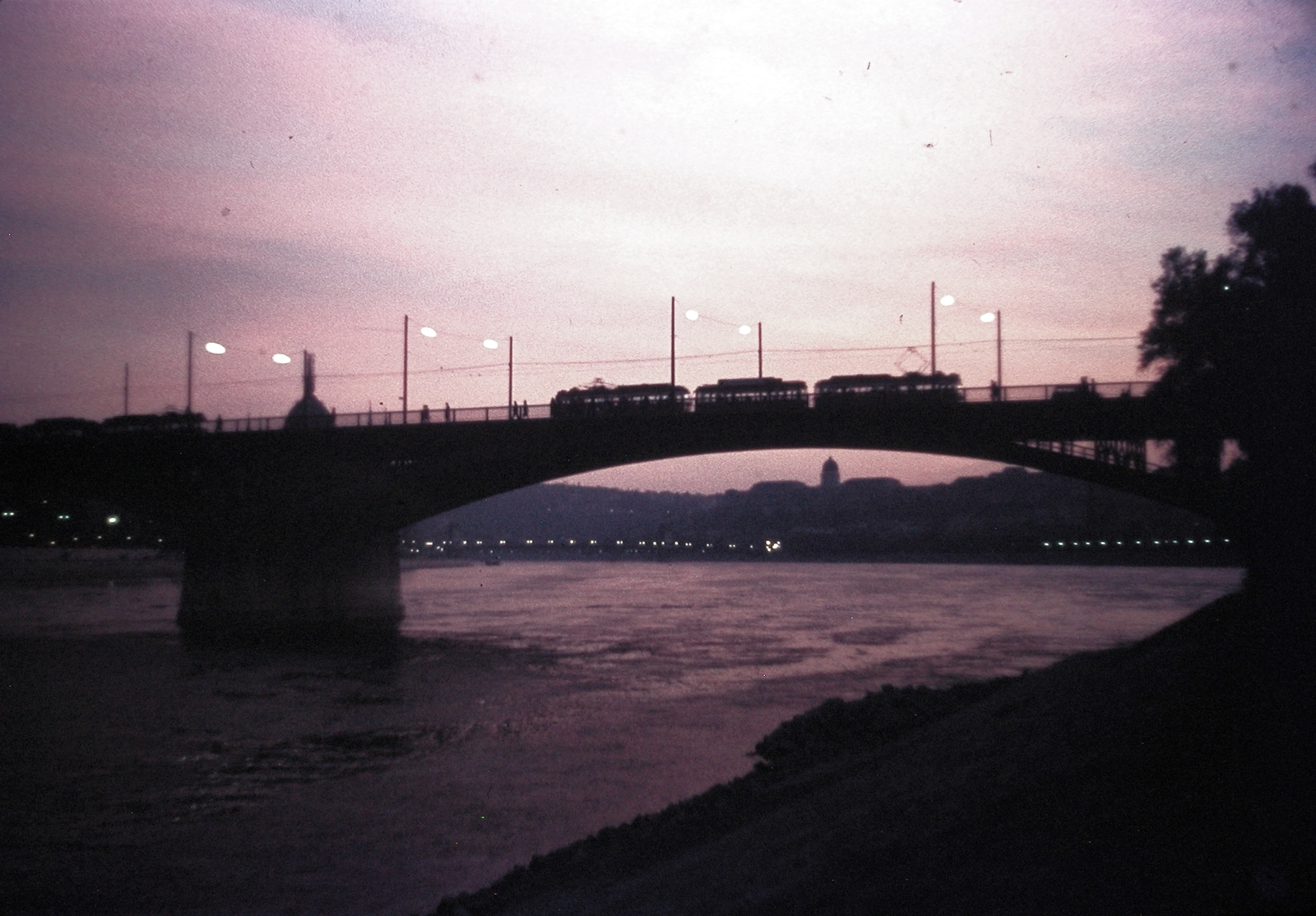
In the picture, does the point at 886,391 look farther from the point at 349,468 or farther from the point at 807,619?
the point at 349,468

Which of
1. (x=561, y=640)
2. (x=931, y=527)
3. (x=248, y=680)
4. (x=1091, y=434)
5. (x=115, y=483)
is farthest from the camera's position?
(x=931, y=527)

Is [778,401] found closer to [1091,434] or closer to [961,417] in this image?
[961,417]

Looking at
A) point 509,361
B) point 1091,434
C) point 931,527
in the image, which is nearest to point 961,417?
point 1091,434

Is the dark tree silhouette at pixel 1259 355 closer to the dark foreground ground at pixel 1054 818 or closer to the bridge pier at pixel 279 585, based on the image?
the dark foreground ground at pixel 1054 818

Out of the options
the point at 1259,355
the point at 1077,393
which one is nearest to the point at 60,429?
the point at 1077,393

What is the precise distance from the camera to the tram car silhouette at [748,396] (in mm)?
39344

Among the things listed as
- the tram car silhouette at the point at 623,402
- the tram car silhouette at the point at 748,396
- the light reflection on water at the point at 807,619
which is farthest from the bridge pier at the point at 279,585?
the tram car silhouette at the point at 748,396

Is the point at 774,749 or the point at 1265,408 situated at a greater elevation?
the point at 1265,408

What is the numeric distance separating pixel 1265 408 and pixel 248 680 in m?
28.9

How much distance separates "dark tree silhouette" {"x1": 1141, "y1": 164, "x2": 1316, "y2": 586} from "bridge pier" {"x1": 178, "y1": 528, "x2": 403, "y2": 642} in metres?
39.6

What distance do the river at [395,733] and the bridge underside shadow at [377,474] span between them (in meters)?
3.81

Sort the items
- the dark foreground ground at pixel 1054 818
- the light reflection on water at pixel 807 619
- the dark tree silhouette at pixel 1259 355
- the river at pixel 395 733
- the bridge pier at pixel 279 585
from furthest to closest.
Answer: the bridge pier at pixel 279 585
the light reflection on water at pixel 807 619
the river at pixel 395 733
the dark tree silhouette at pixel 1259 355
the dark foreground ground at pixel 1054 818

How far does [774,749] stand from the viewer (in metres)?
15.5

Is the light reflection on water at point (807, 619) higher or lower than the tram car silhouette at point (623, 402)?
lower
